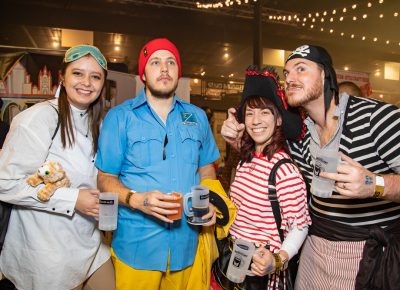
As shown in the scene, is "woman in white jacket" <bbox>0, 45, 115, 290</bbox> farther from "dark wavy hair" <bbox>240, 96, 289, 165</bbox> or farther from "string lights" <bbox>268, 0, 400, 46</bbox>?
"string lights" <bbox>268, 0, 400, 46</bbox>

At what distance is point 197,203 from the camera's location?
6.23ft

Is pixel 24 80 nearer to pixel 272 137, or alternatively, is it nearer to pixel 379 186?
pixel 272 137

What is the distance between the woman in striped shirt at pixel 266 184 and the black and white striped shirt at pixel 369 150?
0.21 meters

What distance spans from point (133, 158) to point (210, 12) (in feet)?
31.2

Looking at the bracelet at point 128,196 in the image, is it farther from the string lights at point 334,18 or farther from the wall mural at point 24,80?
the string lights at point 334,18

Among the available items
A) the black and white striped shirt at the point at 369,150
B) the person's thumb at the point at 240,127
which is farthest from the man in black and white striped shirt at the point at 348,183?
the person's thumb at the point at 240,127

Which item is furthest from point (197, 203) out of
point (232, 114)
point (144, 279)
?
point (232, 114)

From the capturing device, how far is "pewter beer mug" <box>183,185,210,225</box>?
1.88 m

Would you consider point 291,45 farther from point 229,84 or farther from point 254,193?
point 254,193

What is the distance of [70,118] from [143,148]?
20.6 inches

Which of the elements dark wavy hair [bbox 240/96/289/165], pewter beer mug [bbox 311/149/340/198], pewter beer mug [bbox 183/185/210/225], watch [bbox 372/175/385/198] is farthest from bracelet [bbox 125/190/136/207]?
watch [bbox 372/175/385/198]

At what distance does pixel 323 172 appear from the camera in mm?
1551

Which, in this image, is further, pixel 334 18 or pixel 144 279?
pixel 334 18

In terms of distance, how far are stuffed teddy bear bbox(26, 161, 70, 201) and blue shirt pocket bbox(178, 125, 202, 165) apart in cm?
77
